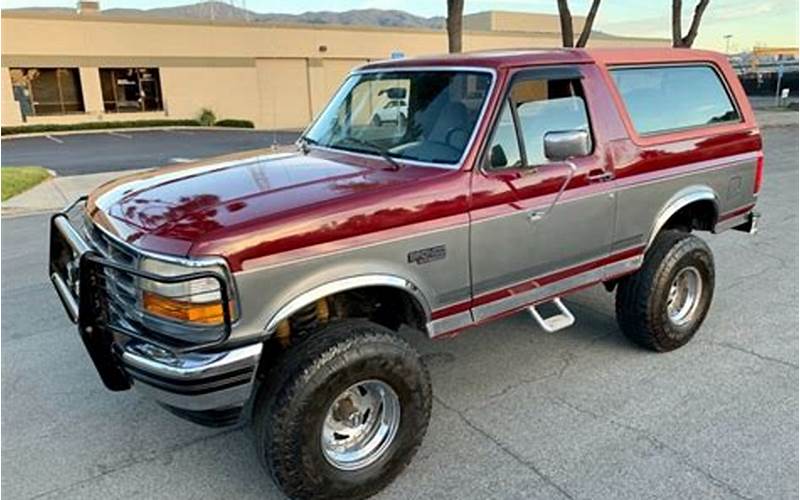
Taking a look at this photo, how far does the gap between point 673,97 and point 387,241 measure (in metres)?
2.72

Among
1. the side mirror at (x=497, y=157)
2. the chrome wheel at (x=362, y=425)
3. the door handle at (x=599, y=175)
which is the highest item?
the side mirror at (x=497, y=157)

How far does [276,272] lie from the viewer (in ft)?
8.73

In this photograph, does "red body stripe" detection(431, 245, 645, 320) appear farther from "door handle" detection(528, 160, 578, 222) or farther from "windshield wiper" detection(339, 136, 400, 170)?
"windshield wiper" detection(339, 136, 400, 170)

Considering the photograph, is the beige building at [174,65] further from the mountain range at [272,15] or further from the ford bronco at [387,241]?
the ford bronco at [387,241]

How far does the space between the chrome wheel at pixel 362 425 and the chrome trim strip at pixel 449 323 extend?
42cm

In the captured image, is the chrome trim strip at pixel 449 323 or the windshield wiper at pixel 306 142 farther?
the windshield wiper at pixel 306 142

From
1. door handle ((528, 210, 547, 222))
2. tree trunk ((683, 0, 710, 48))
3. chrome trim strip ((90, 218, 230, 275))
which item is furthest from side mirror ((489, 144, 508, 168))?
tree trunk ((683, 0, 710, 48))

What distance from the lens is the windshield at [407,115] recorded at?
3.45 metres

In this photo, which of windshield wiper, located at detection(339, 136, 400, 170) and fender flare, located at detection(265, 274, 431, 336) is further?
windshield wiper, located at detection(339, 136, 400, 170)

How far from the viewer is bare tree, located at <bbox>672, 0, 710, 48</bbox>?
2417 cm

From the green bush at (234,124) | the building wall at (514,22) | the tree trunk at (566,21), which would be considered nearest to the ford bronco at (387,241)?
the tree trunk at (566,21)

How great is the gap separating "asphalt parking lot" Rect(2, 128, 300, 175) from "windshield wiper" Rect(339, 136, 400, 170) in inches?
482

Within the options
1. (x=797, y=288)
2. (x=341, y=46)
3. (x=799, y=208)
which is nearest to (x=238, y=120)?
(x=341, y=46)

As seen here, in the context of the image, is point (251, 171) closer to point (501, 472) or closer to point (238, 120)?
point (501, 472)
